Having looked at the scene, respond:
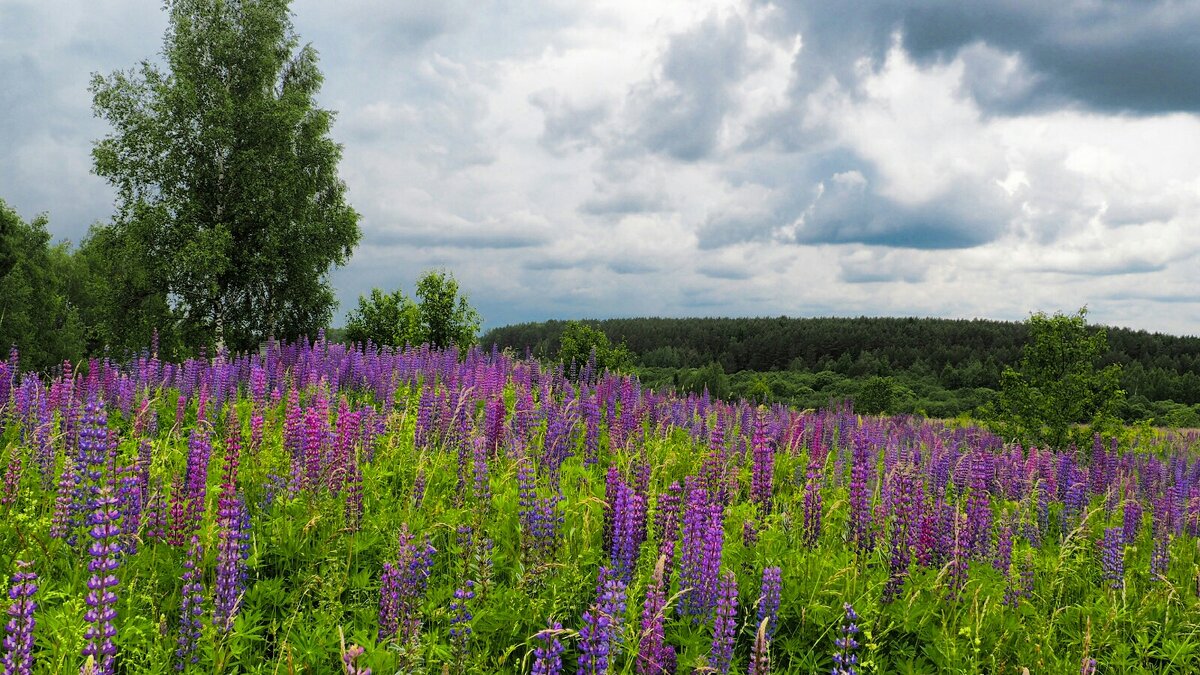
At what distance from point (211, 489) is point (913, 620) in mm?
5945

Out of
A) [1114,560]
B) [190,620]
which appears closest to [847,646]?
[190,620]

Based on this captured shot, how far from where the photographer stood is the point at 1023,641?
6.13 m

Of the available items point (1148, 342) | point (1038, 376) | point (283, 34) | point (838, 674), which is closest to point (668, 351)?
point (1148, 342)

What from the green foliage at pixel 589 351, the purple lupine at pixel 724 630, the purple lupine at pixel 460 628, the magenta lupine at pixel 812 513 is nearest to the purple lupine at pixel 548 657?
the purple lupine at pixel 460 628

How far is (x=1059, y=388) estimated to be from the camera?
68.2 ft

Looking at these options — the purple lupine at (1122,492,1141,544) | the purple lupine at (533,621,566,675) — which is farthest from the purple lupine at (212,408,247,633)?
the purple lupine at (1122,492,1141,544)

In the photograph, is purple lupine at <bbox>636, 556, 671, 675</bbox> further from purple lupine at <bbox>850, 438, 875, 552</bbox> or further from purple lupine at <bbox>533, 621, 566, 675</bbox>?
purple lupine at <bbox>850, 438, 875, 552</bbox>

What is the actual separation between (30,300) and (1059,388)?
152ft

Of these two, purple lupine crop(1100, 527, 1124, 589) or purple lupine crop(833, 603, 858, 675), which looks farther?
purple lupine crop(1100, 527, 1124, 589)

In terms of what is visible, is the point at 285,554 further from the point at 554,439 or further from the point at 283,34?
the point at 283,34

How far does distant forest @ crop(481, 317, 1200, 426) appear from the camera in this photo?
292 ft

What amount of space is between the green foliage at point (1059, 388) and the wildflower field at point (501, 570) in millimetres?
11751

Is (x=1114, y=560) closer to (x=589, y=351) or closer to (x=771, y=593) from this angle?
(x=771, y=593)

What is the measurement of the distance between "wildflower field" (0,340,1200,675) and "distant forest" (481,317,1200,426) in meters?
73.0
